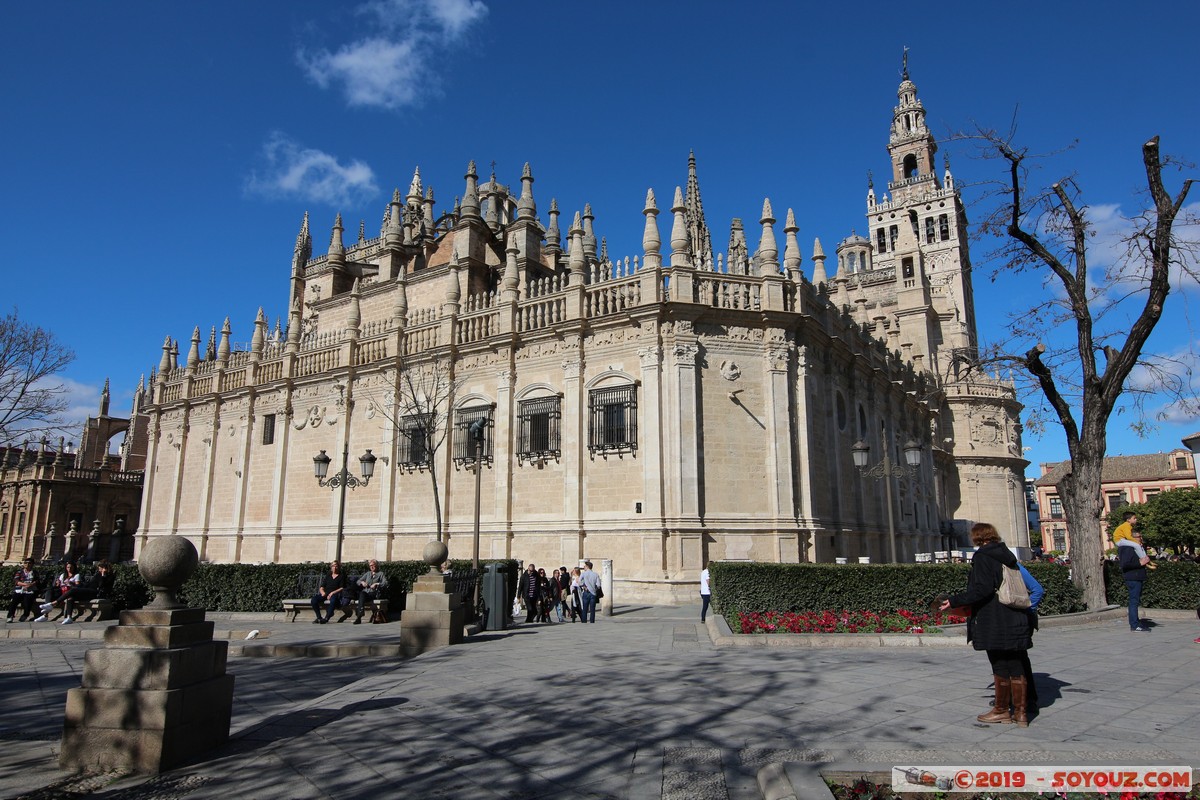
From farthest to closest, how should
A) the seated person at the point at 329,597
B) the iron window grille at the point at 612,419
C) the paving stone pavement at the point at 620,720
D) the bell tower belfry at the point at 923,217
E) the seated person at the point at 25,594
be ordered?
the bell tower belfry at the point at 923,217, the iron window grille at the point at 612,419, the seated person at the point at 25,594, the seated person at the point at 329,597, the paving stone pavement at the point at 620,720

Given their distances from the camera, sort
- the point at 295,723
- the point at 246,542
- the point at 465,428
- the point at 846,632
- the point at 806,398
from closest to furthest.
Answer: the point at 295,723 < the point at 846,632 < the point at 806,398 < the point at 465,428 < the point at 246,542

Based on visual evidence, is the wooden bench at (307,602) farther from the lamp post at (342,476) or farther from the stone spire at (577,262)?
the stone spire at (577,262)

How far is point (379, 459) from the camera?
26766mm

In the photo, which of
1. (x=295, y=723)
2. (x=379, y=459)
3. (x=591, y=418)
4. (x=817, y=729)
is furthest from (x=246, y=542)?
(x=817, y=729)

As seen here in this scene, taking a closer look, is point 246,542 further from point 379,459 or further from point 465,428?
point 465,428

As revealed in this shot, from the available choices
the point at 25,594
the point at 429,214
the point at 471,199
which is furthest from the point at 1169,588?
the point at 429,214

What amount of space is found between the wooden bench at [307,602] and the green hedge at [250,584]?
0.87 feet

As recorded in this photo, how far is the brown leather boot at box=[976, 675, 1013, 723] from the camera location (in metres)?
6.31

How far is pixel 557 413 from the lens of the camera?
888 inches

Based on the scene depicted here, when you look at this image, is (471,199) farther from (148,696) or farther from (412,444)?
(148,696)

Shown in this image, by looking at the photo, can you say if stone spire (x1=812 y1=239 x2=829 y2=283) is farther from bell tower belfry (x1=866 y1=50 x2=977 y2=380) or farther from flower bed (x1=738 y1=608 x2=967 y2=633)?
bell tower belfry (x1=866 y1=50 x2=977 y2=380)

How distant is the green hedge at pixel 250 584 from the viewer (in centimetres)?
1825

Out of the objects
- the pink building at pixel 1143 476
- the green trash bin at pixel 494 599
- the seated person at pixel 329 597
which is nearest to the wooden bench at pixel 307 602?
the seated person at pixel 329 597

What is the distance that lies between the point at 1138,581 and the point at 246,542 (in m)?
30.8
